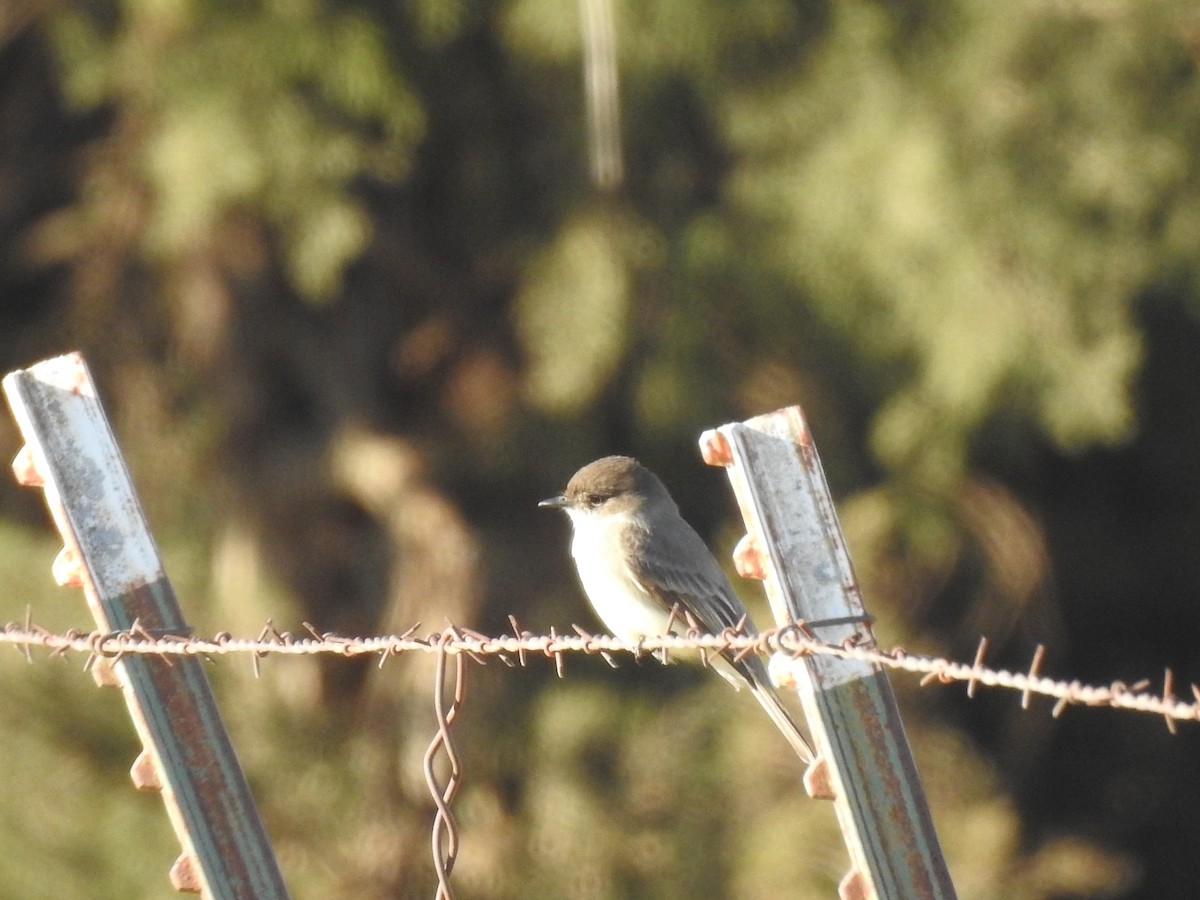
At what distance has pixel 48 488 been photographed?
8.79ft

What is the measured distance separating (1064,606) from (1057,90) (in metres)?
2.37

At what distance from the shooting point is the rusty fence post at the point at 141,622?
8.60 ft

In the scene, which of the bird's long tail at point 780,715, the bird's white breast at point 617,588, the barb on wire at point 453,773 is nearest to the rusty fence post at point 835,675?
the barb on wire at point 453,773

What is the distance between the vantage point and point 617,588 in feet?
15.8

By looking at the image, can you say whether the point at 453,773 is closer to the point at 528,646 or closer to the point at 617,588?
the point at 528,646

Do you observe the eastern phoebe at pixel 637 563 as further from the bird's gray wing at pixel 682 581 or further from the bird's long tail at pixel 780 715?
the bird's long tail at pixel 780 715

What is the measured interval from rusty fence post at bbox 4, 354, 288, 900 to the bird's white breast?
7.20 ft

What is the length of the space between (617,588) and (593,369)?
2.09 meters

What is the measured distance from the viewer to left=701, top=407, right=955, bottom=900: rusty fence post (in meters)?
2.08

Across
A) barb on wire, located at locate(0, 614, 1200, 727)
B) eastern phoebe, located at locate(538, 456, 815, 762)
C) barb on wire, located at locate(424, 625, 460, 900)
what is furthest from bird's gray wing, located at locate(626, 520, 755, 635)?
barb on wire, located at locate(424, 625, 460, 900)

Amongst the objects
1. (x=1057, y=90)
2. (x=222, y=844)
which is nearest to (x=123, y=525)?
(x=222, y=844)

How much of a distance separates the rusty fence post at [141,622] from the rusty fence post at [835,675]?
997mm

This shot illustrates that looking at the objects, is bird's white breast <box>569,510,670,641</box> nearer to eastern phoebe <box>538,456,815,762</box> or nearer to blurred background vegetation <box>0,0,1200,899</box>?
eastern phoebe <box>538,456,815,762</box>

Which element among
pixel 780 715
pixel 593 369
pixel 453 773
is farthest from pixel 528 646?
pixel 593 369
